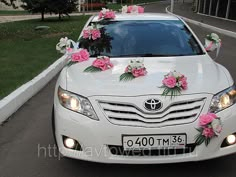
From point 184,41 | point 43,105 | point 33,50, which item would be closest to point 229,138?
point 184,41

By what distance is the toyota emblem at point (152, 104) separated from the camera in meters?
3.71

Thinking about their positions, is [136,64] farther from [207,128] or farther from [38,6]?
[38,6]

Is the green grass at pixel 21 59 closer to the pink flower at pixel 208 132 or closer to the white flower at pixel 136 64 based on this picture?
the white flower at pixel 136 64

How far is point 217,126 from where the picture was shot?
12.2ft

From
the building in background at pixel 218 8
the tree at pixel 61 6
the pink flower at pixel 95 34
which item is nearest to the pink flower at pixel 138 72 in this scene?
the pink flower at pixel 95 34

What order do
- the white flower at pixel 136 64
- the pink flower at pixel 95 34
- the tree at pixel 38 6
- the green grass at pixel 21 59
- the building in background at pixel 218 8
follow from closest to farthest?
1. the white flower at pixel 136 64
2. the pink flower at pixel 95 34
3. the green grass at pixel 21 59
4. the tree at pixel 38 6
5. the building in background at pixel 218 8

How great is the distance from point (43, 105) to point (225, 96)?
3586 millimetres

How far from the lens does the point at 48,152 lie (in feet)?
15.3

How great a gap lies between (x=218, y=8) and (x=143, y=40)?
30.3m

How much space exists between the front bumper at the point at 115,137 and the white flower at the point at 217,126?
61 millimetres

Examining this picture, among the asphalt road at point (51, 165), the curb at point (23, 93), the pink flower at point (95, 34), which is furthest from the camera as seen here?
the curb at point (23, 93)

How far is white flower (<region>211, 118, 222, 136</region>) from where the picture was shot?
3.67 m

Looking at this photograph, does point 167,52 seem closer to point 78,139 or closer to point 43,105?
point 78,139

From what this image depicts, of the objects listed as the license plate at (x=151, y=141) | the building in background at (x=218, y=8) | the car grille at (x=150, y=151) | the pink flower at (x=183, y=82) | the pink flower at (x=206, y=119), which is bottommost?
the building in background at (x=218, y=8)
